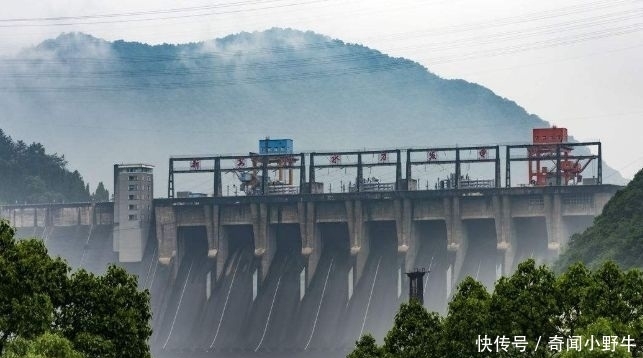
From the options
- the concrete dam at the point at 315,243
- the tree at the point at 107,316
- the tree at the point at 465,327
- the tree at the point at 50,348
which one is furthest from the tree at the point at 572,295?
the concrete dam at the point at 315,243

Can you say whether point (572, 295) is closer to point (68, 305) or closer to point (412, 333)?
point (412, 333)

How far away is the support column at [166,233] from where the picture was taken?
172750 mm

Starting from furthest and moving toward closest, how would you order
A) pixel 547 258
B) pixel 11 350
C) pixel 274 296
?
pixel 274 296
pixel 547 258
pixel 11 350

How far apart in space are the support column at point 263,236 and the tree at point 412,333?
95.8 metres

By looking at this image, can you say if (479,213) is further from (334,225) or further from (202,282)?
(202,282)

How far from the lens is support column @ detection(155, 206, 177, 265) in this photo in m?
173

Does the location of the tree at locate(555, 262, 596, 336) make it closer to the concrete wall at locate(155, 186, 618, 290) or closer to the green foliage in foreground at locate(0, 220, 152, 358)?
the green foliage in foreground at locate(0, 220, 152, 358)

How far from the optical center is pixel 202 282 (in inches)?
6742

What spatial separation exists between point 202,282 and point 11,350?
357 ft

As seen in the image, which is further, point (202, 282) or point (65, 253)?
point (65, 253)

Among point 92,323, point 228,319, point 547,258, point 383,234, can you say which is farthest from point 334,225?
point 92,323

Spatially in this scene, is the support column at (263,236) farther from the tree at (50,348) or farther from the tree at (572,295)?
the tree at (50,348)

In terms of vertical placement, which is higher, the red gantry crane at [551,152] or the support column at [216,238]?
the red gantry crane at [551,152]

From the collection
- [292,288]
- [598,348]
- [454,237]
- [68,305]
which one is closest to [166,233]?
[292,288]
